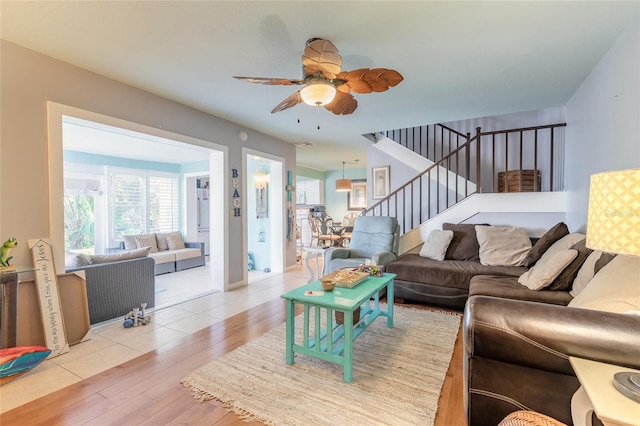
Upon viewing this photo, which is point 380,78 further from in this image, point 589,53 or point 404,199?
point 404,199

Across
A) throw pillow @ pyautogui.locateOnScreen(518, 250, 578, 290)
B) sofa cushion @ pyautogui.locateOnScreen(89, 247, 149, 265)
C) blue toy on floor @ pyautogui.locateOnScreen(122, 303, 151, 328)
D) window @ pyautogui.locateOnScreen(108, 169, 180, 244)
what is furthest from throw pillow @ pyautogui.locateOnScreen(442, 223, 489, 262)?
window @ pyautogui.locateOnScreen(108, 169, 180, 244)

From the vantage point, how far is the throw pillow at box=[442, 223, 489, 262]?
3746mm

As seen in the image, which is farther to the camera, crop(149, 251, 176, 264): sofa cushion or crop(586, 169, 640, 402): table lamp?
crop(149, 251, 176, 264): sofa cushion

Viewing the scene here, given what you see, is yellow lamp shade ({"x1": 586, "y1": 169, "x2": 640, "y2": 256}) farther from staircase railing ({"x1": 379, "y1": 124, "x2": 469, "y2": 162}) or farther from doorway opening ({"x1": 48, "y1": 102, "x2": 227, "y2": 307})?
staircase railing ({"x1": 379, "y1": 124, "x2": 469, "y2": 162})

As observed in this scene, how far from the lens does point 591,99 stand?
2.78 m

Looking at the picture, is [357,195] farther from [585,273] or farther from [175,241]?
[585,273]

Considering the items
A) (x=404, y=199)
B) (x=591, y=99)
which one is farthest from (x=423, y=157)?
(x=591, y=99)

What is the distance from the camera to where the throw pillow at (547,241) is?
2.92 metres

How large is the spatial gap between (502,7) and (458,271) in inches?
97.6

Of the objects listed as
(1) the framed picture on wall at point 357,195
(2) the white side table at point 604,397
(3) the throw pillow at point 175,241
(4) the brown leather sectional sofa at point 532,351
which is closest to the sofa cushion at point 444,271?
(4) the brown leather sectional sofa at point 532,351

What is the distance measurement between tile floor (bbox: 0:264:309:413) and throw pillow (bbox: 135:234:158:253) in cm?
107

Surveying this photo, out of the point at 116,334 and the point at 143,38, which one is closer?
the point at 143,38

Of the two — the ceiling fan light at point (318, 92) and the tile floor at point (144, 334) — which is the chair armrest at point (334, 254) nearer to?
the tile floor at point (144, 334)

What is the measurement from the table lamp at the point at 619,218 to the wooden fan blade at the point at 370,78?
1.32m
